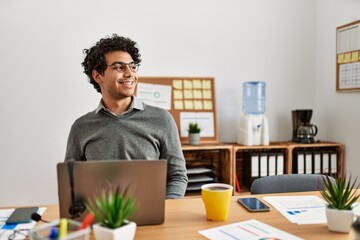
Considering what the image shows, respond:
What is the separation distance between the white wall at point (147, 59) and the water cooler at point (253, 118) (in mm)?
108

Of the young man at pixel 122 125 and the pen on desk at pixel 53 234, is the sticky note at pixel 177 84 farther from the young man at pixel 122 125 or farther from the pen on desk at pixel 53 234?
the pen on desk at pixel 53 234

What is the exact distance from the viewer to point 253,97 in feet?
10.6

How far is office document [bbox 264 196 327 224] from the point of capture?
47.1 inches

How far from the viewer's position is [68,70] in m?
2.99

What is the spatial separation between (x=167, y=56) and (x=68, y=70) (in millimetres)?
815

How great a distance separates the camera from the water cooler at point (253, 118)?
3.00 m

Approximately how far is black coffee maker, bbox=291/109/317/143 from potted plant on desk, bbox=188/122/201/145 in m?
0.87

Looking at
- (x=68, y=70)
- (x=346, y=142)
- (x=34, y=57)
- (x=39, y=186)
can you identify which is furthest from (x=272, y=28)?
(x=39, y=186)

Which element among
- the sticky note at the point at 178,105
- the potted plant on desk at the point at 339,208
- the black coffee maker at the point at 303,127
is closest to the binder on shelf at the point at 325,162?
the black coffee maker at the point at 303,127

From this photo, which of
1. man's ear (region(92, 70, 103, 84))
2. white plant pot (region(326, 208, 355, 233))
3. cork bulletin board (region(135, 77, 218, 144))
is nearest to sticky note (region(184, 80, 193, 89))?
cork bulletin board (region(135, 77, 218, 144))

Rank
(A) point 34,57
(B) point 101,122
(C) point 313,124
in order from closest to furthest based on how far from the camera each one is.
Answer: (B) point 101,122
(A) point 34,57
(C) point 313,124

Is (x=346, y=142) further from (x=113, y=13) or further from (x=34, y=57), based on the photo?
(x=34, y=57)

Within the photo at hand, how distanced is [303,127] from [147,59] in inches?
56.4

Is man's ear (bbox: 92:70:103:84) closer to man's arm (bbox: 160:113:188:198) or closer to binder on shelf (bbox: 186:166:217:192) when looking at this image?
man's arm (bbox: 160:113:188:198)
